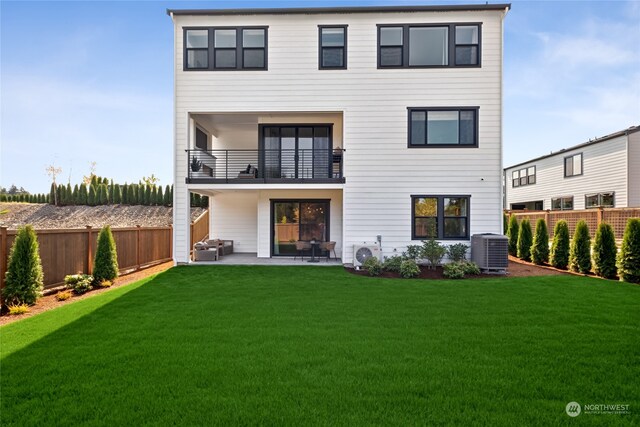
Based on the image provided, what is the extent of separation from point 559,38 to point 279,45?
1066 cm

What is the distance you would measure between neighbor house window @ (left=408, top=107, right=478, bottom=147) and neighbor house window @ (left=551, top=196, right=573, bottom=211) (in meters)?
15.6

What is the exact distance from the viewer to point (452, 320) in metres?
6.05

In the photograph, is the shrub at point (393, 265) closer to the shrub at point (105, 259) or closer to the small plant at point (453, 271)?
the small plant at point (453, 271)

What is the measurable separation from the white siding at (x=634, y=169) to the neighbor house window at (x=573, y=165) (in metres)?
3.69

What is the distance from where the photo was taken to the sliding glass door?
14383 mm

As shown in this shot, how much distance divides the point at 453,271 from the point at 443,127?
18.0 feet

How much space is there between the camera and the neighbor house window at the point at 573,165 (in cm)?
2183

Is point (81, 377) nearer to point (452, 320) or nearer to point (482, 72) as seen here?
point (452, 320)

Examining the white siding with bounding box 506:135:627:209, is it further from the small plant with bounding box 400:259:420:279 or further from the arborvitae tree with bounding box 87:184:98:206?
the arborvitae tree with bounding box 87:184:98:206

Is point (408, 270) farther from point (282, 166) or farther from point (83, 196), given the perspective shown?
point (83, 196)

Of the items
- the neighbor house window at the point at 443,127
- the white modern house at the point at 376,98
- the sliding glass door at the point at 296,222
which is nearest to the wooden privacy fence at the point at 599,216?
the white modern house at the point at 376,98

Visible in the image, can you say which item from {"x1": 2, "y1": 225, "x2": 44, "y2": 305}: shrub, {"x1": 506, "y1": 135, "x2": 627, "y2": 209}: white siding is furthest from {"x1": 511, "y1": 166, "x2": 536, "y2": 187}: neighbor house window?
{"x1": 2, "y1": 225, "x2": 44, "y2": 305}: shrub

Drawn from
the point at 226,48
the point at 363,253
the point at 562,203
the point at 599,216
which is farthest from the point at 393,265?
the point at 562,203

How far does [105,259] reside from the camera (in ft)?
31.8
